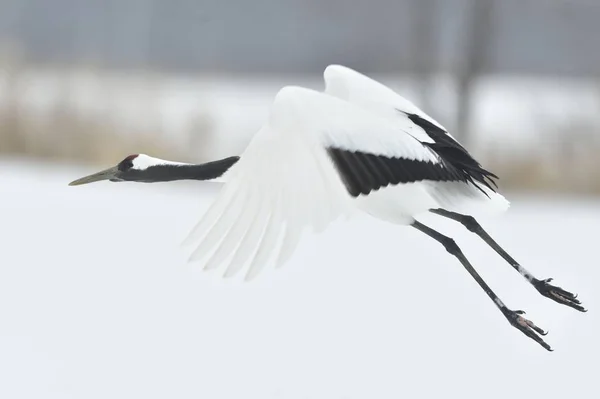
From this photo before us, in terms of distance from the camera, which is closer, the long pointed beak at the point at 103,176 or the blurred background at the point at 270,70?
the long pointed beak at the point at 103,176

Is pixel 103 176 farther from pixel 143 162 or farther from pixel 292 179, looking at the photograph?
pixel 292 179

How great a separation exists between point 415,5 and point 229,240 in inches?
326

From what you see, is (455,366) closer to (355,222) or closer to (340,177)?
(340,177)

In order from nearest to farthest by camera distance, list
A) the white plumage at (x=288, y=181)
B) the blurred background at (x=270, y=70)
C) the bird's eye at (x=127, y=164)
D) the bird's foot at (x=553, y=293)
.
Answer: the white plumage at (x=288, y=181) → the bird's foot at (x=553, y=293) → the bird's eye at (x=127, y=164) → the blurred background at (x=270, y=70)

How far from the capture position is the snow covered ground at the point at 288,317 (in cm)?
389

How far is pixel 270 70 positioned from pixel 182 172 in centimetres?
1073

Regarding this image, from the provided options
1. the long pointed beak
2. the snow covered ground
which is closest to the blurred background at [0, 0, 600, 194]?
the snow covered ground

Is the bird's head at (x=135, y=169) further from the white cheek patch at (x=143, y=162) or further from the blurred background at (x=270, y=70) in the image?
the blurred background at (x=270, y=70)

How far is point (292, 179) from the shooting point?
302 centimetres

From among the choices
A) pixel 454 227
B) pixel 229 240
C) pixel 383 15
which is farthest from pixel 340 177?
pixel 383 15

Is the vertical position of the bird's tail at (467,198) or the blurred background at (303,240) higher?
the bird's tail at (467,198)

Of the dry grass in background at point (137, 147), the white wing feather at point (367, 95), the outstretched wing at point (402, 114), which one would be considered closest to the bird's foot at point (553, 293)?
Result: the outstretched wing at point (402, 114)

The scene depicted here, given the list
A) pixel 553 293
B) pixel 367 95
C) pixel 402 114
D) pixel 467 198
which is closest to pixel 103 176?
pixel 367 95

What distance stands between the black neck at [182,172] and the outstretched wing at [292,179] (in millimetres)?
673
